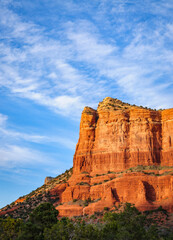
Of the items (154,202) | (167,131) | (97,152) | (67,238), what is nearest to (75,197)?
(97,152)

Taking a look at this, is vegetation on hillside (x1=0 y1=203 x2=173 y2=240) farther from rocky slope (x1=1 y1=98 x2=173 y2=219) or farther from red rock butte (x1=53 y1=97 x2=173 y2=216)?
rocky slope (x1=1 y1=98 x2=173 y2=219)

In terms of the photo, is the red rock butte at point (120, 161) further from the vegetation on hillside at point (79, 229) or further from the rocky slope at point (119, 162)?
the vegetation on hillside at point (79, 229)

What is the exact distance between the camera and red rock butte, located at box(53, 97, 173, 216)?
77.4m

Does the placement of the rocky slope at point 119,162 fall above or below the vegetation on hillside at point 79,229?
above

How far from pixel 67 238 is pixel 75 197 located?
3746cm

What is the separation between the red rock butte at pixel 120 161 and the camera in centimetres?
7744

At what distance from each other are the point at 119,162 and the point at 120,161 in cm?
34

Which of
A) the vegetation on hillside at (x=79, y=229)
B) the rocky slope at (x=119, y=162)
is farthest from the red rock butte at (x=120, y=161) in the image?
the vegetation on hillside at (x=79, y=229)

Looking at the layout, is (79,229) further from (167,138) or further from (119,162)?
(167,138)

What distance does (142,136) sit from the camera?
90250 mm

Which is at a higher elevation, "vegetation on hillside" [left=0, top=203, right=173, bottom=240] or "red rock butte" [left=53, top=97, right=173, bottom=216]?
"red rock butte" [left=53, top=97, right=173, bottom=216]

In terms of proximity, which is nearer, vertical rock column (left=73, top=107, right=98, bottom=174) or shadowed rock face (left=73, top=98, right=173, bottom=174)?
shadowed rock face (left=73, top=98, right=173, bottom=174)

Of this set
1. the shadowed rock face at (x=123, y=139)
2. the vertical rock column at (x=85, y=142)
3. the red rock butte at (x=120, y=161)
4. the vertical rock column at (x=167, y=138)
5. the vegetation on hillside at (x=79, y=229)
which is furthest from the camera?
the vertical rock column at (x=85, y=142)

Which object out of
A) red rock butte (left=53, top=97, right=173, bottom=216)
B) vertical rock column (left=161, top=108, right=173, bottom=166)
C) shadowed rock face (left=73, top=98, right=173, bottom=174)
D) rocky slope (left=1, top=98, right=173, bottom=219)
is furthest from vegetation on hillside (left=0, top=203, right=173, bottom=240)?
shadowed rock face (left=73, top=98, right=173, bottom=174)
